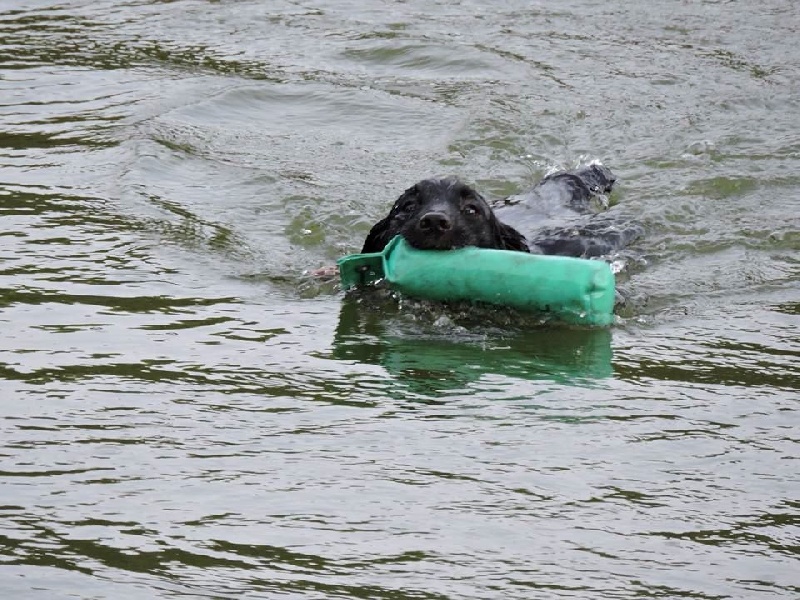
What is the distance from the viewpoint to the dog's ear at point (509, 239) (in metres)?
7.23

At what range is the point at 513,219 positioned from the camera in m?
8.45

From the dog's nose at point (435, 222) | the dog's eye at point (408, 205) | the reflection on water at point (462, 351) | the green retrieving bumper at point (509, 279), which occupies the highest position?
the dog's eye at point (408, 205)

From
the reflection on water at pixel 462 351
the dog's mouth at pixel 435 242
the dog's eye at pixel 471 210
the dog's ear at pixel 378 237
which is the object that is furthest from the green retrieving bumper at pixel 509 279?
the dog's ear at pixel 378 237

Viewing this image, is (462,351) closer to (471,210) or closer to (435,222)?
(435,222)

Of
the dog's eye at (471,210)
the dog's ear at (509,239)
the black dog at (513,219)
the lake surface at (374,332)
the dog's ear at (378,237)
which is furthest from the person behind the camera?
the dog's ear at (378,237)

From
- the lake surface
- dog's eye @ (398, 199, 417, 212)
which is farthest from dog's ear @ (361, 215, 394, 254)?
the lake surface

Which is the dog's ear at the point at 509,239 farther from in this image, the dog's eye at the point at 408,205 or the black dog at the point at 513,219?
the dog's eye at the point at 408,205

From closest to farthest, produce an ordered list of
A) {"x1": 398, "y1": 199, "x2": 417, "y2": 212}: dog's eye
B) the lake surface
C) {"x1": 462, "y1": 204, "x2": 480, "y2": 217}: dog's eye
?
the lake surface → {"x1": 462, "y1": 204, "x2": 480, "y2": 217}: dog's eye → {"x1": 398, "y1": 199, "x2": 417, "y2": 212}: dog's eye

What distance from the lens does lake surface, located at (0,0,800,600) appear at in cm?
464

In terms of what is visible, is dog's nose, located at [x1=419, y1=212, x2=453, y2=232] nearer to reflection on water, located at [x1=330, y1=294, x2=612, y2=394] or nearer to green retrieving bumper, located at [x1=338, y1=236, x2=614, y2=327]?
green retrieving bumper, located at [x1=338, y1=236, x2=614, y2=327]

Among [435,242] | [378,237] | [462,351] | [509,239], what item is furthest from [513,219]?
[462,351]

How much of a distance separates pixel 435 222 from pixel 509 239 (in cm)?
71

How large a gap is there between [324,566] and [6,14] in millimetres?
10591

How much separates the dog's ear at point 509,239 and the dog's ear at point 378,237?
0.57 metres
